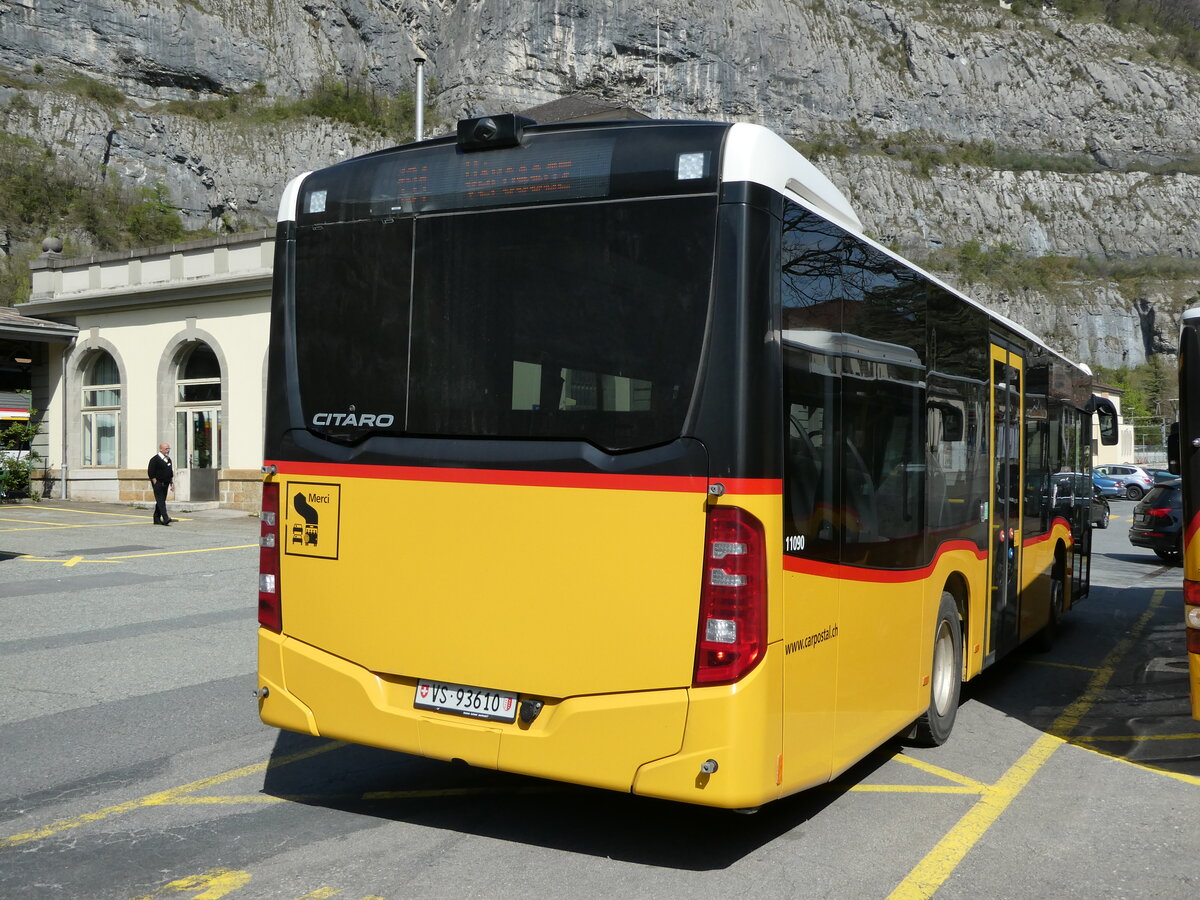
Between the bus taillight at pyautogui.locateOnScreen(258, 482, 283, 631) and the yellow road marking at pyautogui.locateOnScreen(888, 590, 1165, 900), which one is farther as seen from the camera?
the bus taillight at pyautogui.locateOnScreen(258, 482, 283, 631)

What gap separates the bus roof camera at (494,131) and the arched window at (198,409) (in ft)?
82.2

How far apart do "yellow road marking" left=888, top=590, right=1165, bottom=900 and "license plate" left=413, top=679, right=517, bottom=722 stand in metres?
1.65

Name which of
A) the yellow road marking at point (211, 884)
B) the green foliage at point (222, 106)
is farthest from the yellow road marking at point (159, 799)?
the green foliage at point (222, 106)

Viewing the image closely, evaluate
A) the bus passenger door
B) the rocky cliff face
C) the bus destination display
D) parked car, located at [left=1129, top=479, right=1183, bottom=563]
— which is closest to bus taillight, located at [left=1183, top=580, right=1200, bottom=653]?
the bus passenger door

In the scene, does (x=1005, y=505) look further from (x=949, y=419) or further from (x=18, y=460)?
(x=18, y=460)

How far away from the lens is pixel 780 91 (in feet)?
422

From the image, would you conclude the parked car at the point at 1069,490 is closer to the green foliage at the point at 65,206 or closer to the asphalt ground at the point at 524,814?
the asphalt ground at the point at 524,814

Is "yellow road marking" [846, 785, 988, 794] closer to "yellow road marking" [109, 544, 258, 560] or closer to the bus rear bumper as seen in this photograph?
the bus rear bumper

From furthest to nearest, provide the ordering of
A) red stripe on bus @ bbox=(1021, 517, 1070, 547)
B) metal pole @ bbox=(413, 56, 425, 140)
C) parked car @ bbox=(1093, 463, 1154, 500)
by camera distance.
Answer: parked car @ bbox=(1093, 463, 1154, 500), metal pole @ bbox=(413, 56, 425, 140), red stripe on bus @ bbox=(1021, 517, 1070, 547)

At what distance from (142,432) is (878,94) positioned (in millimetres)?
124015

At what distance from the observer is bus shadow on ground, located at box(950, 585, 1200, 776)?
716cm

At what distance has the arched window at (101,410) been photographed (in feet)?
102

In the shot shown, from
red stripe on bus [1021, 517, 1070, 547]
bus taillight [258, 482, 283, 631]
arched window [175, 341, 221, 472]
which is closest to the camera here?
bus taillight [258, 482, 283, 631]

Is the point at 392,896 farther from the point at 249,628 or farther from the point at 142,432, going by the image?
the point at 142,432
